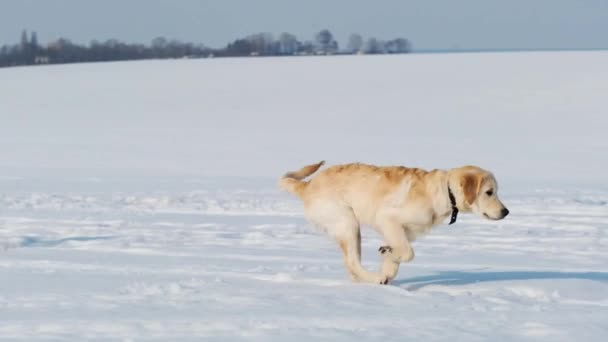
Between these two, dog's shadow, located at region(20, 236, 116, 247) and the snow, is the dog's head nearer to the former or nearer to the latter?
the snow

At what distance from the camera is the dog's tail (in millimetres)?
7199

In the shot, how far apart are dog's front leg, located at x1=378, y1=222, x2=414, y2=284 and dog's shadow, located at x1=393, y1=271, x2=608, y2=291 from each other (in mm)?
168

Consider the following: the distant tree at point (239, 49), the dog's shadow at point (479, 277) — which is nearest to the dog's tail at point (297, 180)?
the dog's shadow at point (479, 277)

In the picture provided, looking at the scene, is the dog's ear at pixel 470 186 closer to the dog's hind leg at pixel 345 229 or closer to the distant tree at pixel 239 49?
the dog's hind leg at pixel 345 229

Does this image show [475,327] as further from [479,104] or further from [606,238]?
[479,104]

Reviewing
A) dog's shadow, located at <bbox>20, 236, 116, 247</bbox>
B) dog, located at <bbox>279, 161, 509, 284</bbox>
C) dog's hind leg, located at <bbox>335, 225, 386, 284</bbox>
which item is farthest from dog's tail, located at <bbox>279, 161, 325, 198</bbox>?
dog's shadow, located at <bbox>20, 236, 116, 247</bbox>

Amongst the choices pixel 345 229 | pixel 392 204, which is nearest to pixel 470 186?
pixel 392 204

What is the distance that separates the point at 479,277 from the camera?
23.7 feet

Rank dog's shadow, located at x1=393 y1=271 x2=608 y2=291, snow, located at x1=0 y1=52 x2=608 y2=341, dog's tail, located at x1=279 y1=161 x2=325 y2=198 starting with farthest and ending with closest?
dog's tail, located at x1=279 y1=161 x2=325 y2=198, dog's shadow, located at x1=393 y1=271 x2=608 y2=291, snow, located at x1=0 y1=52 x2=608 y2=341

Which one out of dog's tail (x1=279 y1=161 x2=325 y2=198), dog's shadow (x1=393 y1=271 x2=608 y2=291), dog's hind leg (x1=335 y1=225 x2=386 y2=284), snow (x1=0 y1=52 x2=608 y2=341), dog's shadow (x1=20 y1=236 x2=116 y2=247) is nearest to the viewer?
snow (x1=0 y1=52 x2=608 y2=341)

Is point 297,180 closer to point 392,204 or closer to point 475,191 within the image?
point 392,204

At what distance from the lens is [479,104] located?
107 feet

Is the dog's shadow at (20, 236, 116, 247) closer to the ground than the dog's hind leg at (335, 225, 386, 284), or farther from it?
closer to the ground

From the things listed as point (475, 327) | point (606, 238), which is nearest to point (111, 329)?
point (475, 327)
